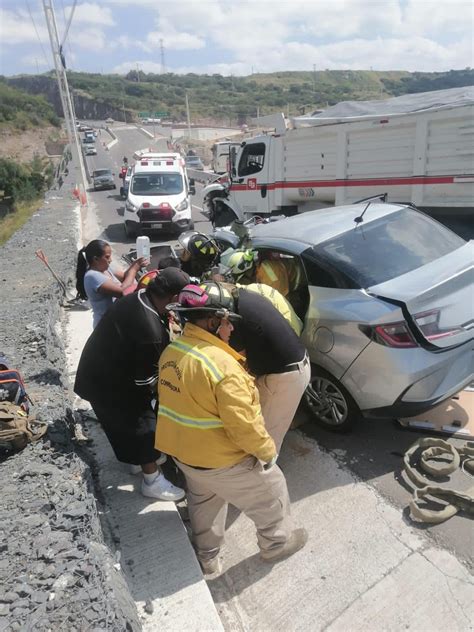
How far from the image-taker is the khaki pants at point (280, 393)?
3031mm

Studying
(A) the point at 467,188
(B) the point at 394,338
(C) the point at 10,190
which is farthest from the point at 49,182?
(B) the point at 394,338

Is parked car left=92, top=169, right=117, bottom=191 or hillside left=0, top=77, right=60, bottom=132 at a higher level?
hillside left=0, top=77, right=60, bottom=132

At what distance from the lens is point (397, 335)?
340cm

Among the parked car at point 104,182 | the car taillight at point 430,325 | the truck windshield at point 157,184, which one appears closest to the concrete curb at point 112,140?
the parked car at point 104,182

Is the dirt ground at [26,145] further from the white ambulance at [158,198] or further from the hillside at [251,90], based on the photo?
the white ambulance at [158,198]

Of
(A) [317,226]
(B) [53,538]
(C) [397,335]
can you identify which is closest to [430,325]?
(C) [397,335]

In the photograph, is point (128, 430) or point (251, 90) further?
point (251, 90)

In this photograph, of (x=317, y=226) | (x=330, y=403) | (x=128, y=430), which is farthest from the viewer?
(x=317, y=226)

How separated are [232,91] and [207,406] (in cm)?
15484

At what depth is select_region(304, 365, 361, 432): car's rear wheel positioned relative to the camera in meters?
3.79

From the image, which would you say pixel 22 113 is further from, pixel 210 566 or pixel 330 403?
pixel 210 566

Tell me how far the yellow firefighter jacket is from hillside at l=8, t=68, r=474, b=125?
95.4m

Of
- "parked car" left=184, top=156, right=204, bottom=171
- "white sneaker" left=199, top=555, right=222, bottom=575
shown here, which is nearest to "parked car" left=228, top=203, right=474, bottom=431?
"white sneaker" left=199, top=555, right=222, bottom=575

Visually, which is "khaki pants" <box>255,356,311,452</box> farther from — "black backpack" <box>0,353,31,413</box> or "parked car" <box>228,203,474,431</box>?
"black backpack" <box>0,353,31,413</box>
